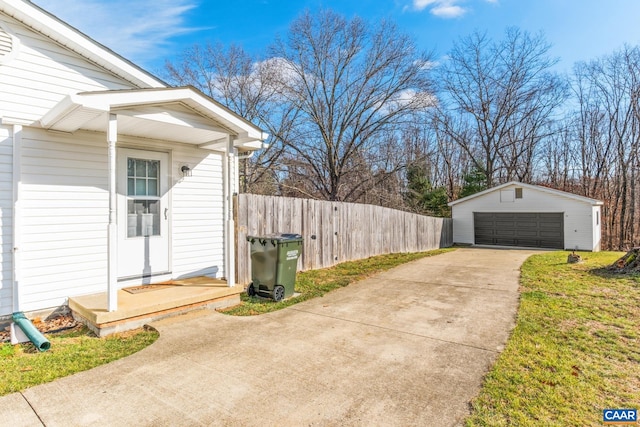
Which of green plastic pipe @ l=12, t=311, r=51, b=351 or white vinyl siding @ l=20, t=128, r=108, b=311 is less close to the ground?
white vinyl siding @ l=20, t=128, r=108, b=311

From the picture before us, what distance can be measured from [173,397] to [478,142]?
87.2ft

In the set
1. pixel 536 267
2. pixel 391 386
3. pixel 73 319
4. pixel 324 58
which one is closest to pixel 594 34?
pixel 536 267

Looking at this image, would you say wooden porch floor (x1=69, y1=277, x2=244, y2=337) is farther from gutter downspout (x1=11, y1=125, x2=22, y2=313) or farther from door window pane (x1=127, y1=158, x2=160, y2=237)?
door window pane (x1=127, y1=158, x2=160, y2=237)

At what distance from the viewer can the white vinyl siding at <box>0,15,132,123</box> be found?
451cm

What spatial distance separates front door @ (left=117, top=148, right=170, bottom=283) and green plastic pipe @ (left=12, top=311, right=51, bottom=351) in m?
1.31

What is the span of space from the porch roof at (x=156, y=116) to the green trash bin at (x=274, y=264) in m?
1.85

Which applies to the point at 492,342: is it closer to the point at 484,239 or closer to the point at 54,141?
the point at 54,141

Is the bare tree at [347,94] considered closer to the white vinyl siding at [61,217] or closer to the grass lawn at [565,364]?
the grass lawn at [565,364]

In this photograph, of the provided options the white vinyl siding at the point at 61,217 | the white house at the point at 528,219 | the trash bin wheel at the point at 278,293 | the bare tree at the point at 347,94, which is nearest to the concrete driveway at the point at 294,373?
the trash bin wheel at the point at 278,293

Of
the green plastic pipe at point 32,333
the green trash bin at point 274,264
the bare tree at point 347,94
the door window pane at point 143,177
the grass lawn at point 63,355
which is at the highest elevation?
the bare tree at point 347,94

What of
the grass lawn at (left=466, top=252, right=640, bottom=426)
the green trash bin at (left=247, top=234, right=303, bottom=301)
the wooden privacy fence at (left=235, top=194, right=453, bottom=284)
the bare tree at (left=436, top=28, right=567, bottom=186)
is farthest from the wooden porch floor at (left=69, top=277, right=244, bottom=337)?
the bare tree at (left=436, top=28, right=567, bottom=186)

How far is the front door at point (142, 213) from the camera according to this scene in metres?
5.43

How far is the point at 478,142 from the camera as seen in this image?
2497 cm

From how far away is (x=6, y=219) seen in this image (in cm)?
446
